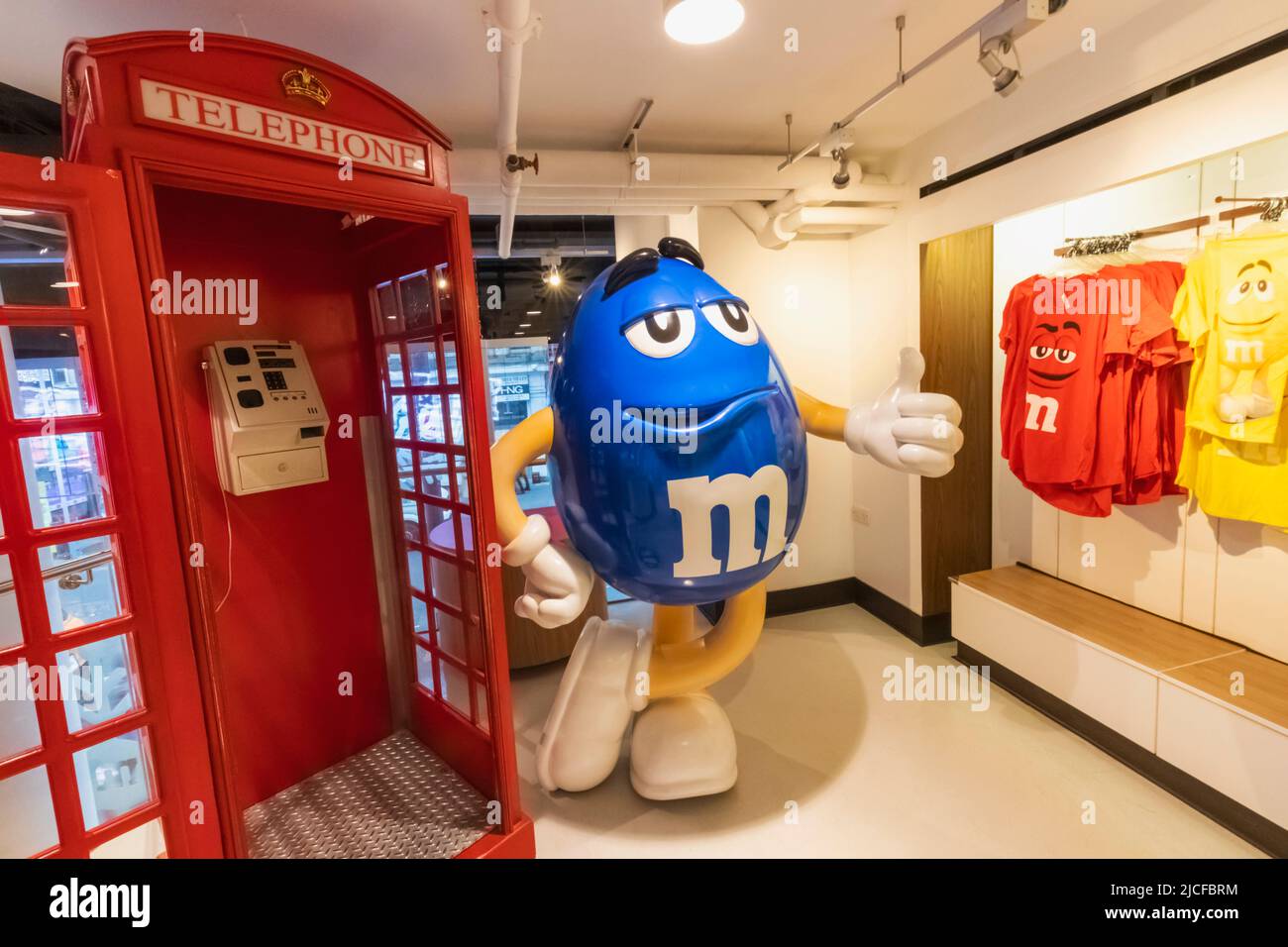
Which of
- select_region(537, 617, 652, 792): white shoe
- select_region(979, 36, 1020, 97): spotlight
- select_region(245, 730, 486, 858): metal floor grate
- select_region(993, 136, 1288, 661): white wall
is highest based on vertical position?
select_region(979, 36, 1020, 97): spotlight

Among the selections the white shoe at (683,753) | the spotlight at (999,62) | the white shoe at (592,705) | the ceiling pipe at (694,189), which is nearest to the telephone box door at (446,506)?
the white shoe at (592,705)

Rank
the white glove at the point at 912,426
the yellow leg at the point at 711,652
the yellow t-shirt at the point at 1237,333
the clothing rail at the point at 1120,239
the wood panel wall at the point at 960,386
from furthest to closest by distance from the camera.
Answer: the wood panel wall at the point at 960,386 → the clothing rail at the point at 1120,239 → the yellow leg at the point at 711,652 → the yellow t-shirt at the point at 1237,333 → the white glove at the point at 912,426

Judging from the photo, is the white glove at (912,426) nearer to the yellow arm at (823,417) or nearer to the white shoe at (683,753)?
the yellow arm at (823,417)

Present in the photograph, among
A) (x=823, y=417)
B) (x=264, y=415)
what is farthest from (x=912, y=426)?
(x=264, y=415)

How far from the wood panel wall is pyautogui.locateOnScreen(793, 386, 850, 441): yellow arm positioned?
1522 mm

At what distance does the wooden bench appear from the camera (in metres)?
2.39

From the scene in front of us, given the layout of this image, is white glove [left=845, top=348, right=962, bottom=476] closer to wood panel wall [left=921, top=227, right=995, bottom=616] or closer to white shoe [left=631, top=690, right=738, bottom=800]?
white shoe [left=631, top=690, right=738, bottom=800]

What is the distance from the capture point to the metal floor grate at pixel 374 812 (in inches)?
93.2

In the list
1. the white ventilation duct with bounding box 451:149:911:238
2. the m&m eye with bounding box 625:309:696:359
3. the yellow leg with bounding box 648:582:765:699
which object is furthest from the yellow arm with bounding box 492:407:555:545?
the white ventilation duct with bounding box 451:149:911:238

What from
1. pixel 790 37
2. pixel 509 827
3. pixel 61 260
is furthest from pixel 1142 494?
pixel 61 260

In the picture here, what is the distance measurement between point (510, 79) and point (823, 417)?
6.06 ft

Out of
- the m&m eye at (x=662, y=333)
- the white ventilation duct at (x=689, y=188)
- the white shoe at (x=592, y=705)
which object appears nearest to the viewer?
the m&m eye at (x=662, y=333)

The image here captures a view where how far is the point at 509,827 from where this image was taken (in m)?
2.41

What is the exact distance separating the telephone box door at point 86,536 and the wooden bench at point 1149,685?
3511mm
